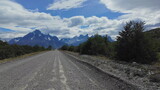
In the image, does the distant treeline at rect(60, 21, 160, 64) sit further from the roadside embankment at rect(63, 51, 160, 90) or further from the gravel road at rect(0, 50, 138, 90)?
the gravel road at rect(0, 50, 138, 90)

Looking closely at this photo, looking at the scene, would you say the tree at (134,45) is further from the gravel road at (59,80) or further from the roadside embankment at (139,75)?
the gravel road at (59,80)

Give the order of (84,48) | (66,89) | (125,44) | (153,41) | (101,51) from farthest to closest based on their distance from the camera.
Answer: (84,48) → (101,51) → (125,44) → (153,41) → (66,89)

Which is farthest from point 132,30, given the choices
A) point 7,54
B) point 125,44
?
point 7,54

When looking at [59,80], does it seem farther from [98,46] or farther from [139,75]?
[98,46]

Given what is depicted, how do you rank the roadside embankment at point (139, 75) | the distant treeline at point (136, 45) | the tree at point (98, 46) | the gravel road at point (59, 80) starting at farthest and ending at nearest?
1. the tree at point (98, 46)
2. the distant treeline at point (136, 45)
3. the roadside embankment at point (139, 75)
4. the gravel road at point (59, 80)

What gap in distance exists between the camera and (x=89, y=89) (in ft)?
23.2

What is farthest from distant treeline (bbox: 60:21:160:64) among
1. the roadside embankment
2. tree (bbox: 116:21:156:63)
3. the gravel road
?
the gravel road

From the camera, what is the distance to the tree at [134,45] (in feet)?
68.6

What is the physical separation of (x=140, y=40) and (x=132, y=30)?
2.87 m

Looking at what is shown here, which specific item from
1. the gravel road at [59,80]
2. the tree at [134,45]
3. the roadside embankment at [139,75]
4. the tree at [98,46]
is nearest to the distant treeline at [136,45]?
the tree at [134,45]

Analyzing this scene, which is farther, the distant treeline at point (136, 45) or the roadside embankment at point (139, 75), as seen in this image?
the distant treeline at point (136, 45)

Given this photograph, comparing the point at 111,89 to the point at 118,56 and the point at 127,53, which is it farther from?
the point at 118,56

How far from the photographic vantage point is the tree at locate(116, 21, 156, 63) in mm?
20906

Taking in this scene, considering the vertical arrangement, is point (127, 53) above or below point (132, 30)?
below
